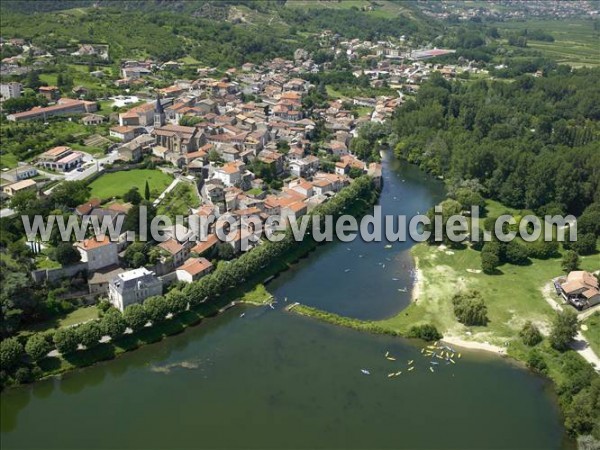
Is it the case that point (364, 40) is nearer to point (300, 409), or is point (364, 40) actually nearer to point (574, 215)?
point (574, 215)

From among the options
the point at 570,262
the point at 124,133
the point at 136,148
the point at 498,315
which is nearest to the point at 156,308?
the point at 498,315

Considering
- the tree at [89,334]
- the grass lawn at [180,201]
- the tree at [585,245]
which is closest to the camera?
the tree at [89,334]

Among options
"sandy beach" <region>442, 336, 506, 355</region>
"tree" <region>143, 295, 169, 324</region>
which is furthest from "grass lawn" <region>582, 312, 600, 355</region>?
"tree" <region>143, 295, 169, 324</region>

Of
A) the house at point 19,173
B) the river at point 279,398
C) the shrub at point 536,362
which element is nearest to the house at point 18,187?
the house at point 19,173

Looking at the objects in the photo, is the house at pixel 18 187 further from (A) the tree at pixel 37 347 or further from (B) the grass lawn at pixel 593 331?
(B) the grass lawn at pixel 593 331

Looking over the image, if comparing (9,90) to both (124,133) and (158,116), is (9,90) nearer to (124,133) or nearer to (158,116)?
(124,133)

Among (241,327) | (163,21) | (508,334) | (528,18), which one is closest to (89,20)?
(163,21)

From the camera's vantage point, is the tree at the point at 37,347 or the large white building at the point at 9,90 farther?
the large white building at the point at 9,90
